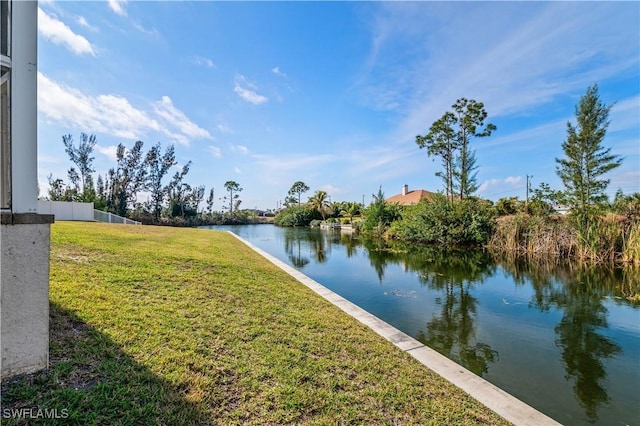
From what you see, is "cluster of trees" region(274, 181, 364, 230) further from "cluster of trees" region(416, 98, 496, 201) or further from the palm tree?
"cluster of trees" region(416, 98, 496, 201)

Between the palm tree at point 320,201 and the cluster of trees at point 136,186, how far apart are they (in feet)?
49.0

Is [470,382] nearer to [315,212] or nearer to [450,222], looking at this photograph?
[450,222]

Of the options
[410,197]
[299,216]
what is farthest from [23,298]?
[299,216]

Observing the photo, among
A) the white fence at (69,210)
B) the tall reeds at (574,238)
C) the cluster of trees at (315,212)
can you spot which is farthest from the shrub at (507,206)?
the white fence at (69,210)

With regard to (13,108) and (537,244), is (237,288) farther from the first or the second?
(537,244)

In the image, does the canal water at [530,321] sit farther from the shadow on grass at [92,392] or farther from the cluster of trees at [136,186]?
the cluster of trees at [136,186]

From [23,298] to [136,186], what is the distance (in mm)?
40748

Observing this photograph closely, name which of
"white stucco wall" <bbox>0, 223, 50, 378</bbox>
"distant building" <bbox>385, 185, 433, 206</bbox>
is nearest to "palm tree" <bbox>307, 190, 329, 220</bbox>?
"distant building" <bbox>385, 185, 433, 206</bbox>

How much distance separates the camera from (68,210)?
1767 cm

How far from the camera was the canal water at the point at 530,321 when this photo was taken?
3.38 meters

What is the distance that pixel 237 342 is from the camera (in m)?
3.14

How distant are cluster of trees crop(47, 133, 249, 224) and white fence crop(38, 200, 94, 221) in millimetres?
7787

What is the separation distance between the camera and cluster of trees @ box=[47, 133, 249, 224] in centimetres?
3011

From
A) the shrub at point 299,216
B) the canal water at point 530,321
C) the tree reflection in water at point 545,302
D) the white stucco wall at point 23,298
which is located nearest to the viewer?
the white stucco wall at point 23,298
